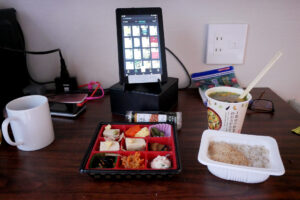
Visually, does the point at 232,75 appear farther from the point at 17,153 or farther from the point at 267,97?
the point at 17,153

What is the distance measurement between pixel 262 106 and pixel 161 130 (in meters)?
0.37

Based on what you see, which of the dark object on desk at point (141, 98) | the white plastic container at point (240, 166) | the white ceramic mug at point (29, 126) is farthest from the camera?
the dark object on desk at point (141, 98)

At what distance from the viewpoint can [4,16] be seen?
80 cm

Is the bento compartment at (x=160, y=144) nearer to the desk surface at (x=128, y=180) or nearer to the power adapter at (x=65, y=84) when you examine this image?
the desk surface at (x=128, y=180)

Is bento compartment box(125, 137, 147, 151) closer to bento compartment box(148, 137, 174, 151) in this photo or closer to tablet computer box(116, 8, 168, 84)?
bento compartment box(148, 137, 174, 151)

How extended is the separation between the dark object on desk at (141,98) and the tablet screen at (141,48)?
0.13ft

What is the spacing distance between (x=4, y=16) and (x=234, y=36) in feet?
2.61

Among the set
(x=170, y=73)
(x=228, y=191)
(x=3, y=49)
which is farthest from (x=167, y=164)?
(x=3, y=49)

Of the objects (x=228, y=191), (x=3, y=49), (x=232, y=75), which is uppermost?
(x=3, y=49)

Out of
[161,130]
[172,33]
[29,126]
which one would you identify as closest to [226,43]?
[172,33]

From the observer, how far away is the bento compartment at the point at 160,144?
0.56m

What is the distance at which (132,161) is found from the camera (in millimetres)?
515

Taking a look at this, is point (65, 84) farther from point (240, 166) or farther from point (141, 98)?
point (240, 166)

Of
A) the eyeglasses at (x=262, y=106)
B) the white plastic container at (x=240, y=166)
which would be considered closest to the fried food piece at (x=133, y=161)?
the white plastic container at (x=240, y=166)
